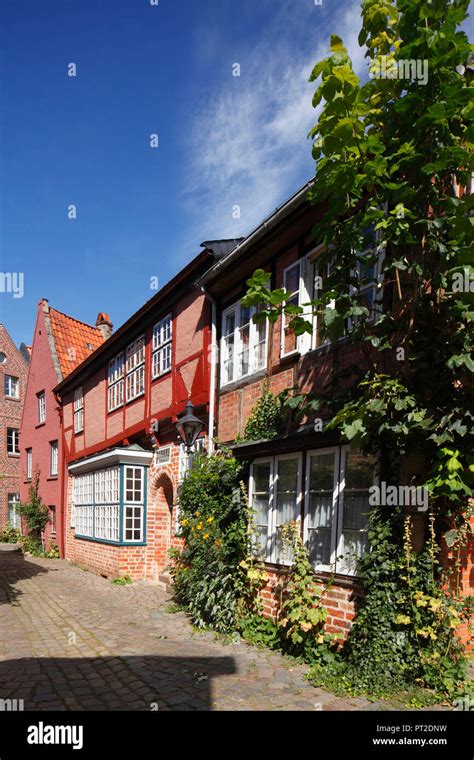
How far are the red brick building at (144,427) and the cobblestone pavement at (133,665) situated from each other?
1.97 m

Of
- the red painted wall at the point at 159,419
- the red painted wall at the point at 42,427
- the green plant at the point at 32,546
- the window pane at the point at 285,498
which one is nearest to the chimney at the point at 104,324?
the red painted wall at the point at 42,427

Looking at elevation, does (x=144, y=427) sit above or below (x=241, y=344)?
below

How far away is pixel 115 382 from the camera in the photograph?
50.7 feet

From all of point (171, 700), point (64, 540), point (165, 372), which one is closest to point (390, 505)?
point (171, 700)

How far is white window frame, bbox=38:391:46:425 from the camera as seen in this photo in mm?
22531

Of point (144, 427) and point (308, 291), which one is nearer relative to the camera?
point (308, 291)

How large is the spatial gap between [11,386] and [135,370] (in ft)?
53.0

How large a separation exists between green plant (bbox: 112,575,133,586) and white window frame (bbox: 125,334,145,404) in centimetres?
440

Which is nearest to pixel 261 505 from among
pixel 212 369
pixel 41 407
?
pixel 212 369

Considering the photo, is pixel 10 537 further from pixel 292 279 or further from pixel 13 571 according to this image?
pixel 292 279

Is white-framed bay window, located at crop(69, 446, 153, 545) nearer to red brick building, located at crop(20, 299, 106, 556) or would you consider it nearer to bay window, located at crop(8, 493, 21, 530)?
red brick building, located at crop(20, 299, 106, 556)

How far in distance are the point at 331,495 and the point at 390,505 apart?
3.87 ft

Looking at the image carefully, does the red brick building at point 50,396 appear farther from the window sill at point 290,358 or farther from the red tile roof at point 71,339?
the window sill at point 290,358

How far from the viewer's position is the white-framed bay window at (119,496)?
12.7 meters
